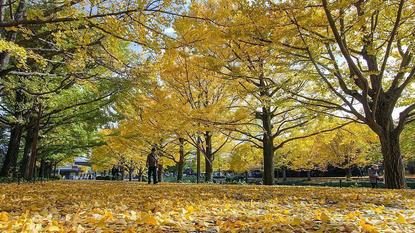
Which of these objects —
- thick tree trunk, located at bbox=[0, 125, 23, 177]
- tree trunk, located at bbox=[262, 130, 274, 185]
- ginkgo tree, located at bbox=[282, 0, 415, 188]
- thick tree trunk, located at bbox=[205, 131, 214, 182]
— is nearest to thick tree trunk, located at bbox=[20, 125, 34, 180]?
thick tree trunk, located at bbox=[0, 125, 23, 177]

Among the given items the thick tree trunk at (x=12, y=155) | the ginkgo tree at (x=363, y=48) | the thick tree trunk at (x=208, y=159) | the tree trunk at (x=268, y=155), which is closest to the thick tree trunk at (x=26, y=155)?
the thick tree trunk at (x=12, y=155)

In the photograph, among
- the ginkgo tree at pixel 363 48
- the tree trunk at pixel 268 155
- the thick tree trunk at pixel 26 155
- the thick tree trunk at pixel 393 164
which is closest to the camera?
the ginkgo tree at pixel 363 48

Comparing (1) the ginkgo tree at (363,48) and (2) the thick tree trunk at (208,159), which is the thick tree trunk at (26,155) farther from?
(1) the ginkgo tree at (363,48)

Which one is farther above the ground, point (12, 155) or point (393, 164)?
point (12, 155)

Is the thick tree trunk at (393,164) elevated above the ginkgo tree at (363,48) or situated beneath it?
situated beneath

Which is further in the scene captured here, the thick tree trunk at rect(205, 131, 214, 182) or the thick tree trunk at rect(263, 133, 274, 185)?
the thick tree trunk at rect(205, 131, 214, 182)

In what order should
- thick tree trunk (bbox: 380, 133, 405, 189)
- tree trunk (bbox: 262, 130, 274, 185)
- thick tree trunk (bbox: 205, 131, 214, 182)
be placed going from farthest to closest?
thick tree trunk (bbox: 205, 131, 214, 182), tree trunk (bbox: 262, 130, 274, 185), thick tree trunk (bbox: 380, 133, 405, 189)

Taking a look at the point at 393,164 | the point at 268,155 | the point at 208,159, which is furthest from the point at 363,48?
the point at 208,159

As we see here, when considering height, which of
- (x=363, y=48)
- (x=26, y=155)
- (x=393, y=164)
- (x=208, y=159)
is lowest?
(x=393, y=164)

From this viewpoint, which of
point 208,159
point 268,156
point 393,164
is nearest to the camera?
point 393,164

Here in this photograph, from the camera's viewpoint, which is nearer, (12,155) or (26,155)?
(26,155)

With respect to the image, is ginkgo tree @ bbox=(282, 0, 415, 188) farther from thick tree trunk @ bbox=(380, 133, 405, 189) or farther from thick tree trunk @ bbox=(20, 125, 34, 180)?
thick tree trunk @ bbox=(20, 125, 34, 180)

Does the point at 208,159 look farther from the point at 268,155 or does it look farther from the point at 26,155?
the point at 26,155

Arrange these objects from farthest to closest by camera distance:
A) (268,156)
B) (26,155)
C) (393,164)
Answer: (26,155)
(268,156)
(393,164)
